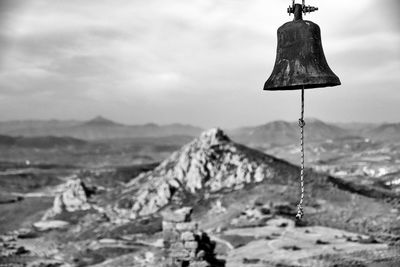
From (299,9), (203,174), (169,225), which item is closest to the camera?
(299,9)

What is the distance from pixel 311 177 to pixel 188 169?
690 inches

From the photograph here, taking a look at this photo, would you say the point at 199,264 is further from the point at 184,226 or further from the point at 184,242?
the point at 184,226

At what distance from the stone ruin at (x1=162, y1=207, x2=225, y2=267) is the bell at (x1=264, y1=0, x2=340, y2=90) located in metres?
20.1

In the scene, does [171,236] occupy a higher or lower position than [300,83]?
lower

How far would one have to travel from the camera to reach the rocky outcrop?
65.0 meters

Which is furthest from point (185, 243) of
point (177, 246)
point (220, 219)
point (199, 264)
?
point (220, 219)

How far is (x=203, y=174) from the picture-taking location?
223 ft

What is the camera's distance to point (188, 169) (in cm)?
6969

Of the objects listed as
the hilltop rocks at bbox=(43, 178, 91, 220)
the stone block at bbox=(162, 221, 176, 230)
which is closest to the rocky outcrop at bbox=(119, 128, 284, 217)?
the hilltop rocks at bbox=(43, 178, 91, 220)

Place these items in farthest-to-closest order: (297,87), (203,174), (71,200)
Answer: (71,200)
(203,174)
(297,87)

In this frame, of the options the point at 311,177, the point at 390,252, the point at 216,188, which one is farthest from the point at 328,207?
the point at 390,252

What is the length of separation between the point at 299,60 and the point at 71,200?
69.1m

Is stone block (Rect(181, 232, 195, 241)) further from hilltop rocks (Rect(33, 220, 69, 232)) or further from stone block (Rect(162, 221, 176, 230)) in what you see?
hilltop rocks (Rect(33, 220, 69, 232))

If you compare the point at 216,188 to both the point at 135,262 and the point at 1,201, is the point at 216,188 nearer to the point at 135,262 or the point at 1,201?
the point at 135,262
